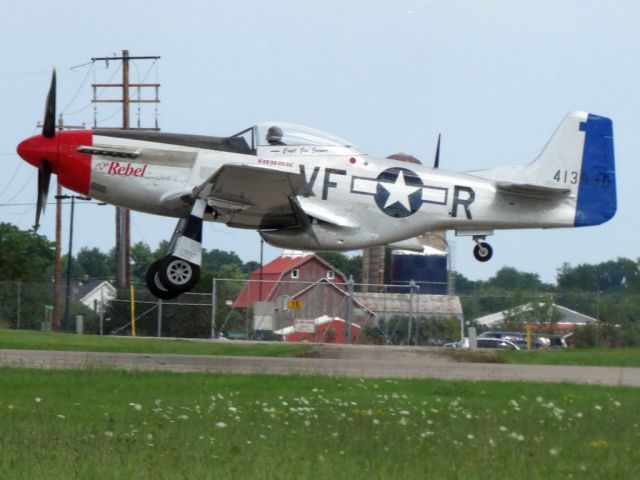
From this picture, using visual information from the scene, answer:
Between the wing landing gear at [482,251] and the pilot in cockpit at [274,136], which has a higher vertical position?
the pilot in cockpit at [274,136]

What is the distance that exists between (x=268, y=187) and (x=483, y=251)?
→ 4.99m

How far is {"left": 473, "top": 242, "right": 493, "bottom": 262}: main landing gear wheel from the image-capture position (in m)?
22.4

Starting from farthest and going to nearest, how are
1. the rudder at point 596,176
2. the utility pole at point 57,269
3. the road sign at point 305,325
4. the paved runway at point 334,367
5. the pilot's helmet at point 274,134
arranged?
the utility pole at point 57,269
the road sign at point 305,325
the rudder at point 596,176
the pilot's helmet at point 274,134
the paved runway at point 334,367

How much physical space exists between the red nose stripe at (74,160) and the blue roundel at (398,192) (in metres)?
4.80

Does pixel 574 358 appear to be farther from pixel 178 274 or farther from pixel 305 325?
pixel 305 325

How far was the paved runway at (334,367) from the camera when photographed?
16281 millimetres

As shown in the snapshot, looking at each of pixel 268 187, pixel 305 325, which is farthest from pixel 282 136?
pixel 305 325

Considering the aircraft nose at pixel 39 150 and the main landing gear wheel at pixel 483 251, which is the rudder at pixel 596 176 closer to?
the main landing gear wheel at pixel 483 251

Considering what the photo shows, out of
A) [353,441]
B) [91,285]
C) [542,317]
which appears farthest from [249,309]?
[91,285]

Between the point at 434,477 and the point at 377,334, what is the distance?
23886 millimetres

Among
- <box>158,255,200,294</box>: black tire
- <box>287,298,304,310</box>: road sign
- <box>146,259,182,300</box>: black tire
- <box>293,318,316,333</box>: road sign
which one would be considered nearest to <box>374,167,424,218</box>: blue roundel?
<box>158,255,200,294</box>: black tire

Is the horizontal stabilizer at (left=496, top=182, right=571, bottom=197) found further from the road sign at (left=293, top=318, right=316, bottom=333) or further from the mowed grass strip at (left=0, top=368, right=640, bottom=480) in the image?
the road sign at (left=293, top=318, right=316, bottom=333)

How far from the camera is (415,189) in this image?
825 inches

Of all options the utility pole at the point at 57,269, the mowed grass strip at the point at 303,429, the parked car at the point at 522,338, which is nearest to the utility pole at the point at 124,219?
the utility pole at the point at 57,269
